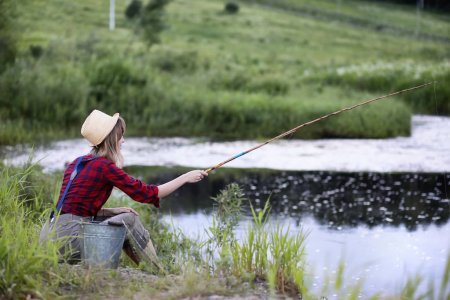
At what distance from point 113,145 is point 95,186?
31 cm

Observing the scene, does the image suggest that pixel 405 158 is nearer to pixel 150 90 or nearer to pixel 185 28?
pixel 150 90

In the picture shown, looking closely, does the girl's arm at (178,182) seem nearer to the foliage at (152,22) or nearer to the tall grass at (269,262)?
the tall grass at (269,262)

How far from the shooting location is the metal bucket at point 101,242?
5539mm

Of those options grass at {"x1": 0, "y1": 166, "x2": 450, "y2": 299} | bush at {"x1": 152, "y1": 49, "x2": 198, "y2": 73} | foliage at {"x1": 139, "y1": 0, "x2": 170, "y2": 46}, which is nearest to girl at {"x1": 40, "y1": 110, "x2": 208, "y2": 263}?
grass at {"x1": 0, "y1": 166, "x2": 450, "y2": 299}

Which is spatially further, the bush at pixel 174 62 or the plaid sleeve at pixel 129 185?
the bush at pixel 174 62

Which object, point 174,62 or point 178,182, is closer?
point 178,182

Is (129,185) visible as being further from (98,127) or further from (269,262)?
(269,262)

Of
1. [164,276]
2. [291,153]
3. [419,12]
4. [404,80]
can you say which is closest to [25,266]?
[164,276]

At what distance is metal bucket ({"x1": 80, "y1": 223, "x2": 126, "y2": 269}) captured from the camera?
554cm

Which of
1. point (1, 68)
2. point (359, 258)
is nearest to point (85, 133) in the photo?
point (359, 258)

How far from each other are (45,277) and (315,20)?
5072 centimetres

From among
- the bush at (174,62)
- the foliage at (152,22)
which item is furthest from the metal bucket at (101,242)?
the foliage at (152,22)

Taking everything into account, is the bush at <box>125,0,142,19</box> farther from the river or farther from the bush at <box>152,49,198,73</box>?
the river

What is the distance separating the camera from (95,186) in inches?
225
